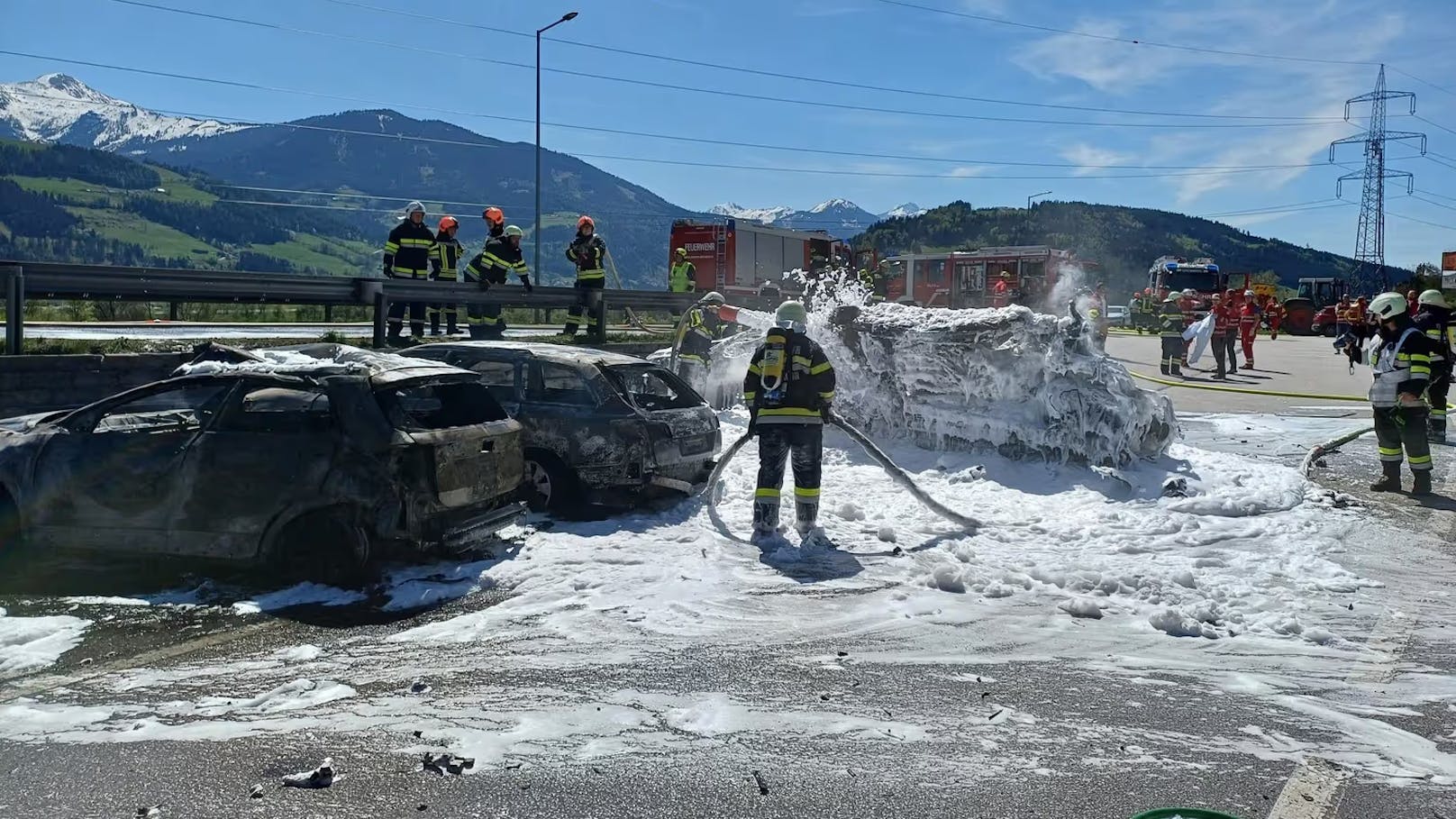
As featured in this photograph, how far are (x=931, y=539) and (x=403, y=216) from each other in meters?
9.32

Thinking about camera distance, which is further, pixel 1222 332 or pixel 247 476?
pixel 1222 332

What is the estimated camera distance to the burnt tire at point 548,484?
8.27 meters

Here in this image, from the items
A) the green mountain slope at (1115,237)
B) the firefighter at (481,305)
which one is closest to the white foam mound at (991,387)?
the firefighter at (481,305)

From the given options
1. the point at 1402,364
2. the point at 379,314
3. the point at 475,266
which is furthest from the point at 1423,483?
the point at 475,266

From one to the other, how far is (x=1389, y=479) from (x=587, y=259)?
11.0 meters


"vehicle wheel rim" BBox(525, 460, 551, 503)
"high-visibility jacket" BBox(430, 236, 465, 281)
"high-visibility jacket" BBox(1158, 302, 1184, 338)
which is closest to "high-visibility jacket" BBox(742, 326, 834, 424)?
"vehicle wheel rim" BBox(525, 460, 551, 503)

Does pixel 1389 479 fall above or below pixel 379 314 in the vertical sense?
below

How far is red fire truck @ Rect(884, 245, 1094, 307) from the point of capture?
112 feet

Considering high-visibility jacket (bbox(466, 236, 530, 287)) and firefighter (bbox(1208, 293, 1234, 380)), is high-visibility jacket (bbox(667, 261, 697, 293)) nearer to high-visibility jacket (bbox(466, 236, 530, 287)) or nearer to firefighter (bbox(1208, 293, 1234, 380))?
high-visibility jacket (bbox(466, 236, 530, 287))

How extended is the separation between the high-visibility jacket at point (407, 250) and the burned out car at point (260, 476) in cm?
787

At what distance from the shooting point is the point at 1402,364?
9742 millimetres

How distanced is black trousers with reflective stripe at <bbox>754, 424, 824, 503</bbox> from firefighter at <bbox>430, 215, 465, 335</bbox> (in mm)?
8057

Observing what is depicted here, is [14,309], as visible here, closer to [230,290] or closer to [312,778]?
[230,290]

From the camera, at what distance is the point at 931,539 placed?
798 cm
